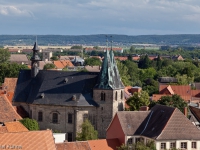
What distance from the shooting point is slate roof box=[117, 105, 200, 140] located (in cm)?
6188

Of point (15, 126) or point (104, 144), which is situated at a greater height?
point (15, 126)

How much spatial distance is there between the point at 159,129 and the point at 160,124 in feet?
3.33

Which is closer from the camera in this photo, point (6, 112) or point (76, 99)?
point (6, 112)

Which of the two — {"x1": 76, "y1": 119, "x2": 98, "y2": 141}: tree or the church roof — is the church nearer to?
the church roof

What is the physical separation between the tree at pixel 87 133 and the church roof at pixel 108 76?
6.80m

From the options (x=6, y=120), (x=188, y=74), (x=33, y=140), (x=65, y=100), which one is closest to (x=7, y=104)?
(x=6, y=120)

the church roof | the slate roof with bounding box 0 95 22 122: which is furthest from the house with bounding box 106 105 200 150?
the slate roof with bounding box 0 95 22 122

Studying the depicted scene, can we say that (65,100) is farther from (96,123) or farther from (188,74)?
(188,74)

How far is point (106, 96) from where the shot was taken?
246ft

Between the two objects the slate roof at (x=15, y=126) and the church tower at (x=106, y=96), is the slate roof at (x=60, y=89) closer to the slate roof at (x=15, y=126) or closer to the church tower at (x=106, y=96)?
the church tower at (x=106, y=96)

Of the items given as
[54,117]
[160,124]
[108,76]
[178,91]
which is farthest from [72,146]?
[178,91]

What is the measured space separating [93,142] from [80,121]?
13.8 metres

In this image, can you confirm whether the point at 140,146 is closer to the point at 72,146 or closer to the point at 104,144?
the point at 72,146

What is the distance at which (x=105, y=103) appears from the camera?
74875 millimetres
